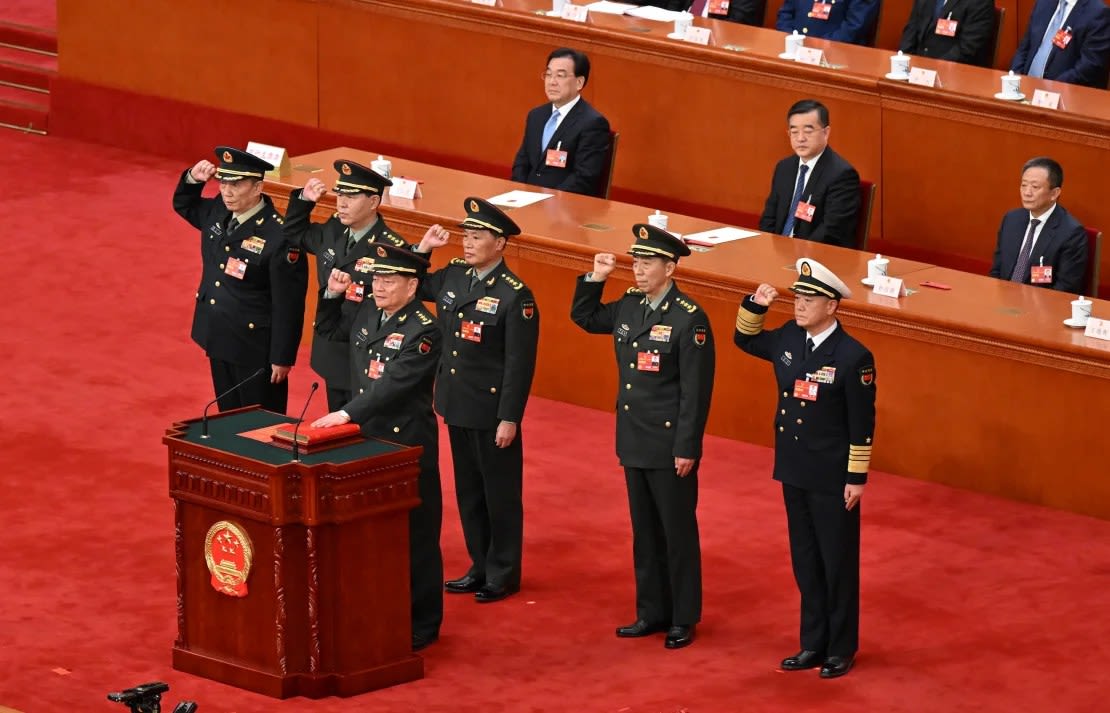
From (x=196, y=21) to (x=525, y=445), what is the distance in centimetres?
460

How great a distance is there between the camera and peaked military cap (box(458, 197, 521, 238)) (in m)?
7.66

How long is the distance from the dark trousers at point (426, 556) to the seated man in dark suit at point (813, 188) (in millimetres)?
2976

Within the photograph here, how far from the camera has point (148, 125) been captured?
42.9ft

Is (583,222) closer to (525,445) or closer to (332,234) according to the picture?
(525,445)

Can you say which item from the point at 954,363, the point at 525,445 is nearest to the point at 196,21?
the point at 525,445

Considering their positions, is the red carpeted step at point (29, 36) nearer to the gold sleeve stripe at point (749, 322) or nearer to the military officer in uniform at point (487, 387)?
A: the military officer in uniform at point (487, 387)

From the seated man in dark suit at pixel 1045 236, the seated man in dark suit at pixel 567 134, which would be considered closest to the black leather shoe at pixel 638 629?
the seated man in dark suit at pixel 1045 236

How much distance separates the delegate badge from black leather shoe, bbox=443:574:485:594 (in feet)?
3.95

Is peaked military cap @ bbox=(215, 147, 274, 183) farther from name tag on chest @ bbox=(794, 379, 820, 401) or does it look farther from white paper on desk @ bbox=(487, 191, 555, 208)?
name tag on chest @ bbox=(794, 379, 820, 401)

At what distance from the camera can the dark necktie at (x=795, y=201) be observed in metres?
9.74

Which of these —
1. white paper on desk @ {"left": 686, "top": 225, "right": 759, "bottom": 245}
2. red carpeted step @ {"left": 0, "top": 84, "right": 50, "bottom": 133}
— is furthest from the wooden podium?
red carpeted step @ {"left": 0, "top": 84, "right": 50, "bottom": 133}

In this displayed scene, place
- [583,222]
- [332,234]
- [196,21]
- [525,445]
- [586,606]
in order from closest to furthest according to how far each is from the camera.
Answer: [586,606] < [332,234] < [525,445] < [583,222] < [196,21]

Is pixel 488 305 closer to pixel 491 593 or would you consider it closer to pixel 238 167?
pixel 491 593

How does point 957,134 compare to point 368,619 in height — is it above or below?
above
